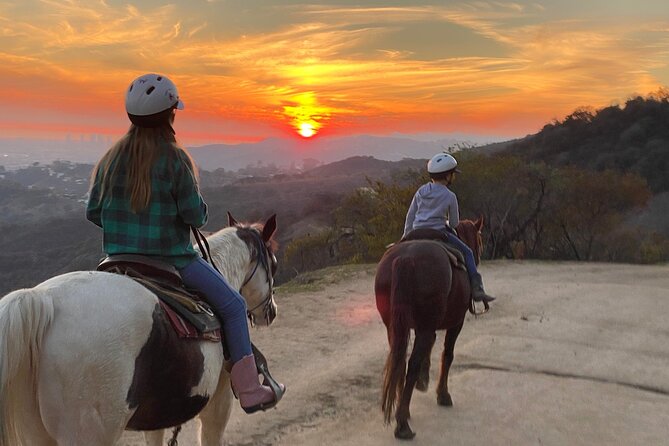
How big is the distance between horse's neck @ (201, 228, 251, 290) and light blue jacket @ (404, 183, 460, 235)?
278 cm

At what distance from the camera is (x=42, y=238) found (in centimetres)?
10706

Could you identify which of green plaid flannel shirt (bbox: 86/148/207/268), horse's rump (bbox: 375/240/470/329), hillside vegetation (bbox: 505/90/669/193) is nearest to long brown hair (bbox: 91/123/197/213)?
green plaid flannel shirt (bbox: 86/148/207/268)

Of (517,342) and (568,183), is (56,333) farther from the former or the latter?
(568,183)

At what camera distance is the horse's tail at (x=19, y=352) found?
7.88 ft

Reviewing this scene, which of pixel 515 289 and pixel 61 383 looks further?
pixel 515 289

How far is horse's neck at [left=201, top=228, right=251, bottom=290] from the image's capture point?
13.0ft

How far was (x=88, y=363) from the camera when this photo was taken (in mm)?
2588

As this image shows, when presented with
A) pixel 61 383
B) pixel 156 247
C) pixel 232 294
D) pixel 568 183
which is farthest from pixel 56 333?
pixel 568 183

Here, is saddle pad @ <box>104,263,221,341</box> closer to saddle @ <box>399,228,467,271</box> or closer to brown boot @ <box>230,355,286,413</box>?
brown boot @ <box>230,355,286,413</box>

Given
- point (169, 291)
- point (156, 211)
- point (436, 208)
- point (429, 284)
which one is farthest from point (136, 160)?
point (436, 208)

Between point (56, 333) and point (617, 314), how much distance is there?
1173cm

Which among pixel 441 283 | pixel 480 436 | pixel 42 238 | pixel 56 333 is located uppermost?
pixel 56 333

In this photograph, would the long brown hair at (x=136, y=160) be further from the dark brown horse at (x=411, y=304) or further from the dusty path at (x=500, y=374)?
the dusty path at (x=500, y=374)

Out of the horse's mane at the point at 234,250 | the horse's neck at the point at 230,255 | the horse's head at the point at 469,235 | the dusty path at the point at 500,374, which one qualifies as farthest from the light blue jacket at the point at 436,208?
the horse's neck at the point at 230,255
